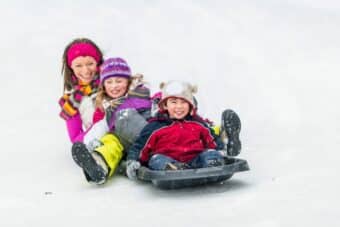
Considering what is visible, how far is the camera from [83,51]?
4.85 metres

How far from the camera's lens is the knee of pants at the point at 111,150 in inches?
163

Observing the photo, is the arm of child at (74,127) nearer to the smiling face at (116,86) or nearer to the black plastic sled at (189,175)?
the smiling face at (116,86)

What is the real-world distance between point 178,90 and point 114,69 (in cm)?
59

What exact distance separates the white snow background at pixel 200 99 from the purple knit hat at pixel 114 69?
0.35m

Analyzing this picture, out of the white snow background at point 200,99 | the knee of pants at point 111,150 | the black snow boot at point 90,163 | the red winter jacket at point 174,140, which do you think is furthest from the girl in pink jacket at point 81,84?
the red winter jacket at point 174,140

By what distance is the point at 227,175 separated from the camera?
3.80 metres

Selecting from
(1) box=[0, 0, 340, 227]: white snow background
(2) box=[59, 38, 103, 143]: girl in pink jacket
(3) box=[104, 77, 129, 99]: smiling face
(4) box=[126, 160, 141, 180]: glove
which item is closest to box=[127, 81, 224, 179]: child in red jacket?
(4) box=[126, 160, 141, 180]: glove

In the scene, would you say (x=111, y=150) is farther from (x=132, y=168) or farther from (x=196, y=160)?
(x=196, y=160)

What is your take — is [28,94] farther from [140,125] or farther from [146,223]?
[146,223]

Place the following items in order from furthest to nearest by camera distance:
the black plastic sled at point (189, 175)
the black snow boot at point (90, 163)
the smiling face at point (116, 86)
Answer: the smiling face at point (116, 86) → the black snow boot at point (90, 163) → the black plastic sled at point (189, 175)

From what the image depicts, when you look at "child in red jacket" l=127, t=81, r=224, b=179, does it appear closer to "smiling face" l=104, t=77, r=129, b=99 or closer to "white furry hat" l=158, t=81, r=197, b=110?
"white furry hat" l=158, t=81, r=197, b=110

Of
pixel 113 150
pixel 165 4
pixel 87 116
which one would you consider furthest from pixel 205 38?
pixel 113 150

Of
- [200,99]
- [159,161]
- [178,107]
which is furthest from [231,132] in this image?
[200,99]

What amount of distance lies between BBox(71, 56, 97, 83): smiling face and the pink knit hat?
0.06 feet
